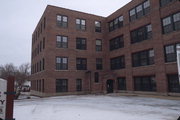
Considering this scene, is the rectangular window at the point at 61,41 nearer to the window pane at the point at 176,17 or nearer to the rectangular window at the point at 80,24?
the rectangular window at the point at 80,24

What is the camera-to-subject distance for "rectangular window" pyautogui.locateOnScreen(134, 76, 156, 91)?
25000 mm

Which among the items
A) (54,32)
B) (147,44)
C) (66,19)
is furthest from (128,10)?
(54,32)

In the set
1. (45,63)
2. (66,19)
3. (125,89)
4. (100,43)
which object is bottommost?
(125,89)

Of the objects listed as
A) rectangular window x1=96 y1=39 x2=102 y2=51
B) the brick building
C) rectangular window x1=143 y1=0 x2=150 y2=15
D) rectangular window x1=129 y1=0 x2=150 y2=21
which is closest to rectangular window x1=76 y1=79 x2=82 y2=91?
the brick building

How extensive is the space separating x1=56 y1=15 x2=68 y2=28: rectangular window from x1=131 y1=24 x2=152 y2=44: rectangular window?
12.7 metres

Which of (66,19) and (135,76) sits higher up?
(66,19)

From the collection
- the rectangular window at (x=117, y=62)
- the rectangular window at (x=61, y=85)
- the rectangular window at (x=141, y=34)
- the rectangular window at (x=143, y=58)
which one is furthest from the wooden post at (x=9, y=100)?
the rectangular window at (x=117, y=62)

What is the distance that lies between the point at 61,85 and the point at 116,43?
13799 millimetres

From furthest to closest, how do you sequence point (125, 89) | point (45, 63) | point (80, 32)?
point (80, 32)
point (125, 89)
point (45, 63)

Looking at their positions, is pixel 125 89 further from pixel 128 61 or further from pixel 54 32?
pixel 54 32

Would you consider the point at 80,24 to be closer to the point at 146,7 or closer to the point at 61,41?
the point at 61,41

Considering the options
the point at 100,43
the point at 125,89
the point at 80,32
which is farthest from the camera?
the point at 100,43

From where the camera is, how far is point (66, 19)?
3136cm

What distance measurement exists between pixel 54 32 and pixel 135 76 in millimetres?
16393
